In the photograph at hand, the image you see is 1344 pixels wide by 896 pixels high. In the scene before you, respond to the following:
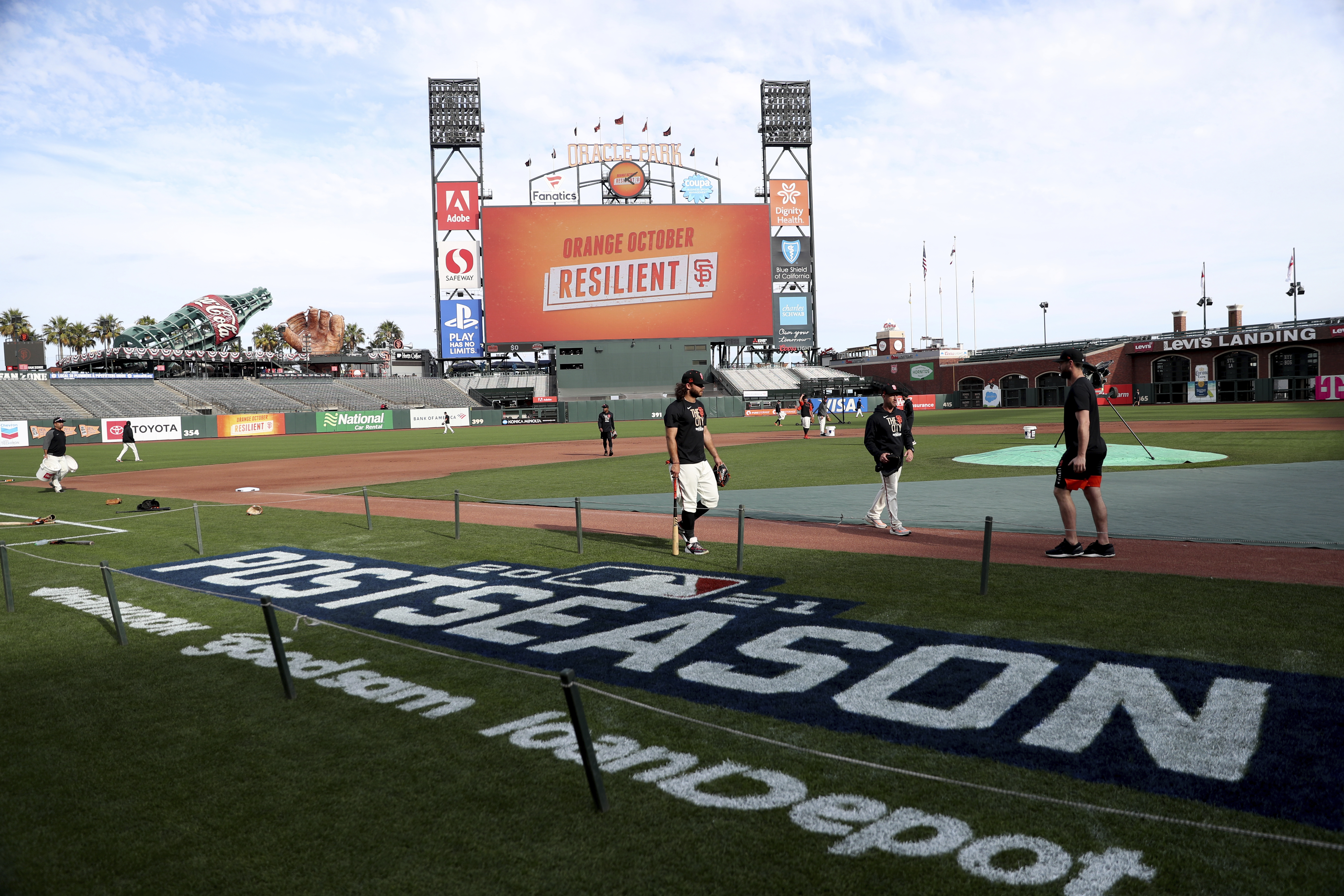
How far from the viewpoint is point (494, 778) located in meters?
4.37

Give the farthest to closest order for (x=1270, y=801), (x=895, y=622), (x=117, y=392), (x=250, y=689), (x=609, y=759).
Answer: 1. (x=117, y=392)
2. (x=895, y=622)
3. (x=250, y=689)
4. (x=609, y=759)
5. (x=1270, y=801)

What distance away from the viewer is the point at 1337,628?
6312 millimetres

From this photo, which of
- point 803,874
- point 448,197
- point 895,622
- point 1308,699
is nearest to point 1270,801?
point 1308,699

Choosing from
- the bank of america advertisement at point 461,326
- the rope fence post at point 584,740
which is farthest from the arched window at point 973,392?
the rope fence post at point 584,740

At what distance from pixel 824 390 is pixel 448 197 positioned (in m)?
41.2

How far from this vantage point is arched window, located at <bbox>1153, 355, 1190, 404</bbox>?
64.9 m

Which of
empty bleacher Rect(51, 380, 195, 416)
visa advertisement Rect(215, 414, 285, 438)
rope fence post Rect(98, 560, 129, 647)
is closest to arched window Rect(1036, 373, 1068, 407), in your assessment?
visa advertisement Rect(215, 414, 285, 438)

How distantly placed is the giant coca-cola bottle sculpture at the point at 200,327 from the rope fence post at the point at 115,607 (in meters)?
88.8

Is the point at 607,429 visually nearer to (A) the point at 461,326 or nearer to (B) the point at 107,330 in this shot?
(A) the point at 461,326

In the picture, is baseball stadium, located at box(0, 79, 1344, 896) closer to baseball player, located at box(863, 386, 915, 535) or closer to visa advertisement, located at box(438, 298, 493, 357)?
baseball player, located at box(863, 386, 915, 535)

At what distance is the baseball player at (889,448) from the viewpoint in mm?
11281

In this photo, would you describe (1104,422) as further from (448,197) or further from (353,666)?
(448,197)

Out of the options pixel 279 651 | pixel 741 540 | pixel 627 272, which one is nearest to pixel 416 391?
pixel 627 272

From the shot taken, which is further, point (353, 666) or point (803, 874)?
point (353, 666)
